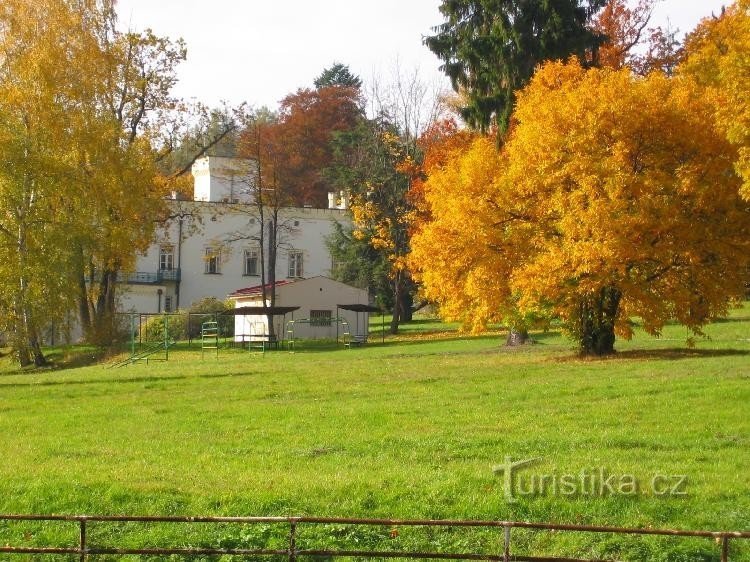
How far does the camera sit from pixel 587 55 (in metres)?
43.8

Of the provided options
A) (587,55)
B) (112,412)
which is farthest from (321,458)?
(587,55)

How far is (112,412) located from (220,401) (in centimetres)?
277

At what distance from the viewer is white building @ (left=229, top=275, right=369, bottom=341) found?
5972cm

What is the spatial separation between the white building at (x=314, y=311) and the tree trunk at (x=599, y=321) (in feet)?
88.8

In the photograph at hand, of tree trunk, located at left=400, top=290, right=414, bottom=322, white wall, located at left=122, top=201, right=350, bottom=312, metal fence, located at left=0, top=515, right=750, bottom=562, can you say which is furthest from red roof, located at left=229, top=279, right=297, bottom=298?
metal fence, located at left=0, top=515, right=750, bottom=562

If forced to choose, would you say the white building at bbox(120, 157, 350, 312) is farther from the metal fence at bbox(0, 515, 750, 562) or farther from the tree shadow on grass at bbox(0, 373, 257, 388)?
the metal fence at bbox(0, 515, 750, 562)

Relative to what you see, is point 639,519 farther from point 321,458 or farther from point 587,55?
point 587,55

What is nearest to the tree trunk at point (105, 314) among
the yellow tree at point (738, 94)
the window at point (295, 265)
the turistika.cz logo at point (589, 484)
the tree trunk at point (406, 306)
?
the tree trunk at point (406, 306)

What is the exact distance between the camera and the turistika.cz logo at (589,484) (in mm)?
11500

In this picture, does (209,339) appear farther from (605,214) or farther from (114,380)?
(605,214)

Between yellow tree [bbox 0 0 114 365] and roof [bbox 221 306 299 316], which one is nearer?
yellow tree [bbox 0 0 114 365]

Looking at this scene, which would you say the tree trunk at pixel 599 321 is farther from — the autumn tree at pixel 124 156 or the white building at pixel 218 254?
the white building at pixel 218 254

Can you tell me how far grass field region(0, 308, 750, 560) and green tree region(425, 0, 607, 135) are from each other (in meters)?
14.2

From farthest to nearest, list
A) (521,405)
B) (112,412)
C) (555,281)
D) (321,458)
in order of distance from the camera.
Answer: (555,281), (112,412), (521,405), (321,458)
